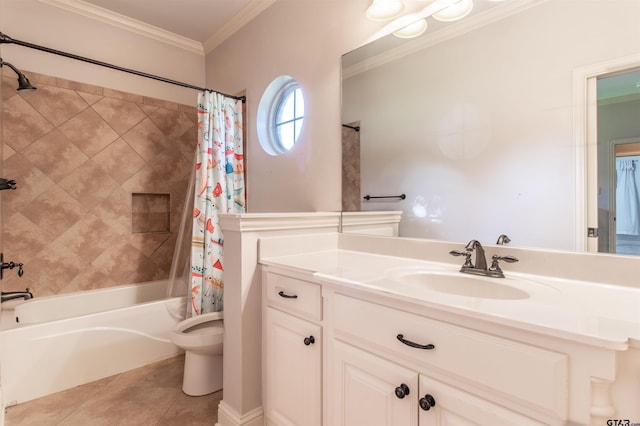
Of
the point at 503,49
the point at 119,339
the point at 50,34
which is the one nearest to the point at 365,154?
the point at 503,49

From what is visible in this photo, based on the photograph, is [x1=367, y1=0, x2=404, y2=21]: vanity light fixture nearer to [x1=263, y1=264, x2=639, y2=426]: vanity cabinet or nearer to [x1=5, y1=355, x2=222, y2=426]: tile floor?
[x1=263, y1=264, x2=639, y2=426]: vanity cabinet

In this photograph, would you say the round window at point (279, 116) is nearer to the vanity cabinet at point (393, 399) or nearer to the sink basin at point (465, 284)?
the sink basin at point (465, 284)

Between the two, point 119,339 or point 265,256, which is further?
point 119,339

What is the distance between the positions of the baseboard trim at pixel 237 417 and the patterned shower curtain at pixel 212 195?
2.41 ft

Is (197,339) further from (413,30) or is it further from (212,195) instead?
(413,30)

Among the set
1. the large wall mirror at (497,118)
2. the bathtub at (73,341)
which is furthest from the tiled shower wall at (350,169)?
the bathtub at (73,341)

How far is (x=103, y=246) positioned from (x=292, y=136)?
5.93 feet

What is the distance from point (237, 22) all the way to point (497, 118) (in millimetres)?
2283

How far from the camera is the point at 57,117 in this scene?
238cm

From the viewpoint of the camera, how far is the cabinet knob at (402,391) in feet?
2.89

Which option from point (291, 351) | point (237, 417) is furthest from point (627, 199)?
point (237, 417)

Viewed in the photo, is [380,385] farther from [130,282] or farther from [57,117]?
[57,117]

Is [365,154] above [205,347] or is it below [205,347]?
above

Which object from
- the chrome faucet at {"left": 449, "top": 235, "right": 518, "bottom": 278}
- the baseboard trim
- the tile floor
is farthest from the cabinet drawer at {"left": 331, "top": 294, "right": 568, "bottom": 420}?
the tile floor
